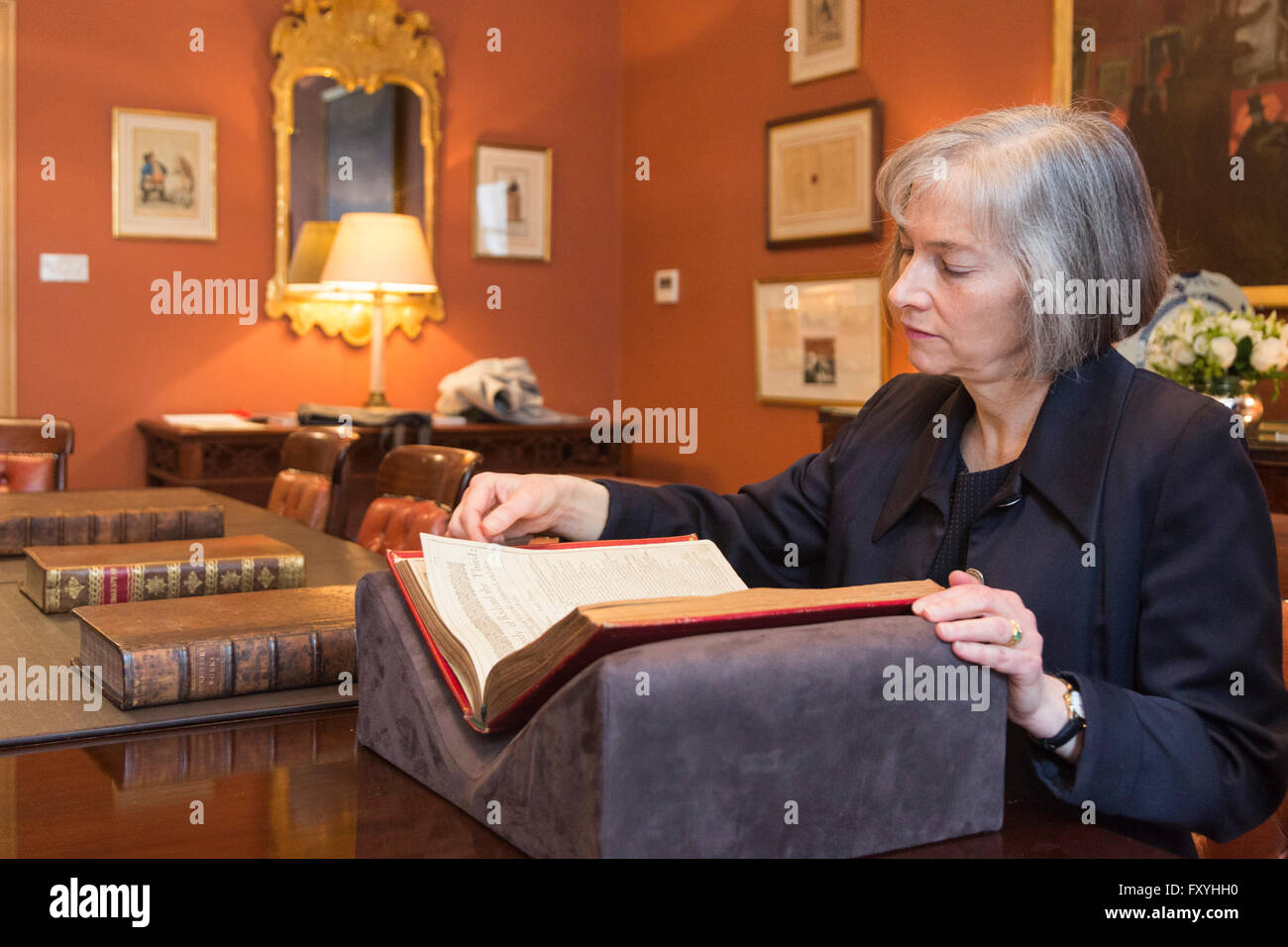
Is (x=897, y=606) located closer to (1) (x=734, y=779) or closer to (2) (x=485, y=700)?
(1) (x=734, y=779)

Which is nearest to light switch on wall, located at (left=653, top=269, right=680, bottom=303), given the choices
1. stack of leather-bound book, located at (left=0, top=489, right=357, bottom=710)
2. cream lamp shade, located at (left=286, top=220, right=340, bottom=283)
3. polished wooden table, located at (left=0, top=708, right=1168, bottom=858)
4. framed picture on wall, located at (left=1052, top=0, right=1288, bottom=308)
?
cream lamp shade, located at (left=286, top=220, right=340, bottom=283)

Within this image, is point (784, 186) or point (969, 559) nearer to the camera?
point (969, 559)

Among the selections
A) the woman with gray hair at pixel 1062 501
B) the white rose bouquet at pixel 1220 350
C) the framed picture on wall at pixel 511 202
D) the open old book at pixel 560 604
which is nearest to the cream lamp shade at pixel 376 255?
the framed picture on wall at pixel 511 202

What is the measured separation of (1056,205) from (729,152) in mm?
4411

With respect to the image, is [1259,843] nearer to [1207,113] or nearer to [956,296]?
[956,296]

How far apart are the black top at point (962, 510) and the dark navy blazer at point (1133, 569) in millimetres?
13

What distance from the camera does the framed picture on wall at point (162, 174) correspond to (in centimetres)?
505

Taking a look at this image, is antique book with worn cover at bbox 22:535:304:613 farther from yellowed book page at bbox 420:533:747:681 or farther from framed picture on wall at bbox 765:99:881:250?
framed picture on wall at bbox 765:99:881:250

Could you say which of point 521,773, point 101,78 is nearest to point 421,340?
point 101,78

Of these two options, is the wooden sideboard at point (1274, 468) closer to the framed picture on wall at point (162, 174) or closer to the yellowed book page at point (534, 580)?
the yellowed book page at point (534, 580)

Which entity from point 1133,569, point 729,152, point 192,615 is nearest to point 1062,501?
point 1133,569

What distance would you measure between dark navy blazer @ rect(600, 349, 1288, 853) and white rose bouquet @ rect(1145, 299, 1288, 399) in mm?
1841

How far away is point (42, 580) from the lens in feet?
5.16
